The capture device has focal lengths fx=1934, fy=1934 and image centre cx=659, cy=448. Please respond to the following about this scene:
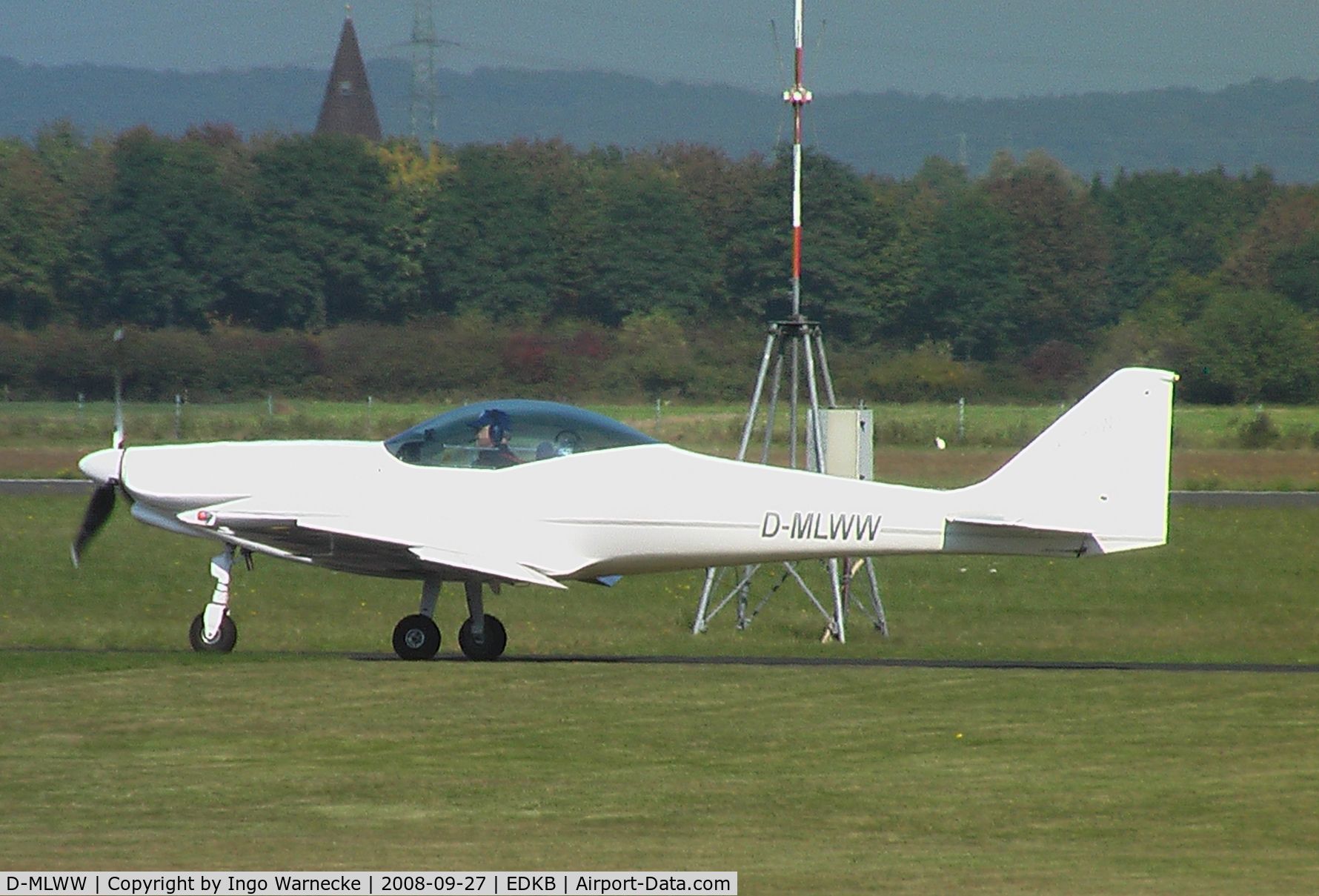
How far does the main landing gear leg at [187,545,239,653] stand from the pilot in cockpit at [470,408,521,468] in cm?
213

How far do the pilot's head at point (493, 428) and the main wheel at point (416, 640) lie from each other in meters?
1.45

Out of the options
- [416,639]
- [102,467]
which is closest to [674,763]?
[416,639]

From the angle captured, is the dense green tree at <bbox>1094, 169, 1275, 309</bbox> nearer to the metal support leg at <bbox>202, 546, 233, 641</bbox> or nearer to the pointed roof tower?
the metal support leg at <bbox>202, 546, 233, 641</bbox>

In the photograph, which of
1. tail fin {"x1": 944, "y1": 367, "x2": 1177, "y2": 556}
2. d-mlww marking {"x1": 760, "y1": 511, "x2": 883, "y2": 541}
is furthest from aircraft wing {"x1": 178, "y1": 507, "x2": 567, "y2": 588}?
tail fin {"x1": 944, "y1": 367, "x2": 1177, "y2": 556}

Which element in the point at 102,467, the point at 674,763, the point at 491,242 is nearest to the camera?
the point at 674,763

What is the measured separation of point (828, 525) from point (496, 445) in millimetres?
2552

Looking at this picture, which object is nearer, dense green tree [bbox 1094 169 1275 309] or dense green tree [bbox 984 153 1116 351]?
dense green tree [bbox 984 153 1116 351]

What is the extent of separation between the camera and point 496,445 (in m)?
14.5

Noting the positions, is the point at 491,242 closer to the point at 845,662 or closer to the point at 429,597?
the point at 429,597

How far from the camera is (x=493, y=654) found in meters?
15.2

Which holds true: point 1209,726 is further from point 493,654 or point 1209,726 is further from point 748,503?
point 493,654

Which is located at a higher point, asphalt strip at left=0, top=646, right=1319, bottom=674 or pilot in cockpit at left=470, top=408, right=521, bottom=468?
pilot in cockpit at left=470, top=408, right=521, bottom=468
